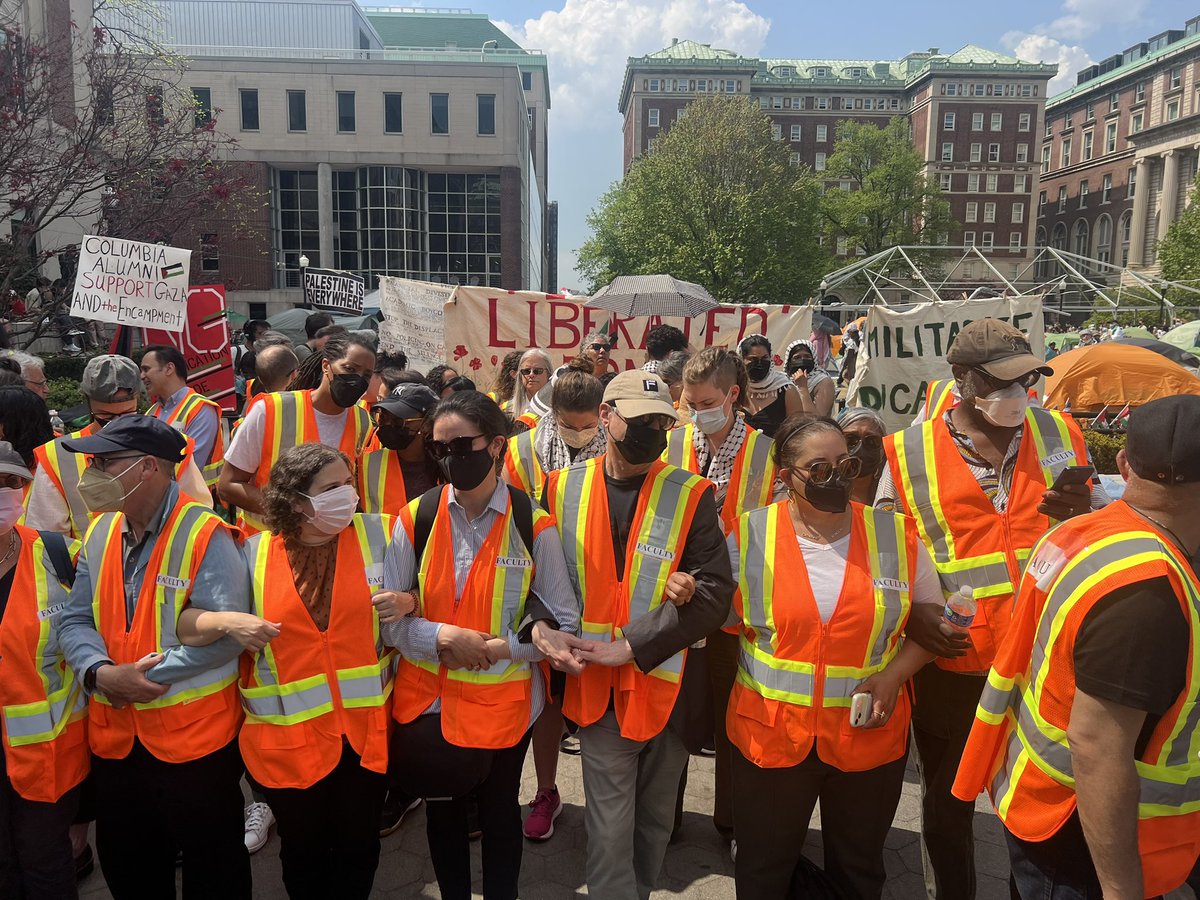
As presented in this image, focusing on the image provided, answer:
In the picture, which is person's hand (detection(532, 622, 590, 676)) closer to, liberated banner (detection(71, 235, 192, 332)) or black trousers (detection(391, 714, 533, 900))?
black trousers (detection(391, 714, 533, 900))

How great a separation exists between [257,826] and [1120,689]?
139 inches

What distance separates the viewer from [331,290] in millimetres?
13898

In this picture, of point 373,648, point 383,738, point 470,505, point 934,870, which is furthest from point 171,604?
point 934,870

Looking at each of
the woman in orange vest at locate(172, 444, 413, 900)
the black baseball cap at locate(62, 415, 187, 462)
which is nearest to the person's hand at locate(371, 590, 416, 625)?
the woman in orange vest at locate(172, 444, 413, 900)

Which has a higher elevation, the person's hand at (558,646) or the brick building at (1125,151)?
the brick building at (1125,151)

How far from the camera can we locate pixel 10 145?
36.3ft

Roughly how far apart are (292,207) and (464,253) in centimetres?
956

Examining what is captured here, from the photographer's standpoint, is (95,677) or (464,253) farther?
(464,253)

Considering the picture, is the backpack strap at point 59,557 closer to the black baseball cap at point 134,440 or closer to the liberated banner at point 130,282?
the black baseball cap at point 134,440

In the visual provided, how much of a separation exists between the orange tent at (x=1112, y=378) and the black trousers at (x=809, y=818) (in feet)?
30.9

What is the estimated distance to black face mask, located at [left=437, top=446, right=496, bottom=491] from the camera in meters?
2.79

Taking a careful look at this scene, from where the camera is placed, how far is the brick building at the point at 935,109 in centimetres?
7800

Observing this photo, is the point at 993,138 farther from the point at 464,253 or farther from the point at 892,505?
the point at 892,505

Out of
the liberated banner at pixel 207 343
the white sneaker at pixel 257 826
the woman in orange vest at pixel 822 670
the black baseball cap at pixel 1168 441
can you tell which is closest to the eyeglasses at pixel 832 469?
the woman in orange vest at pixel 822 670
